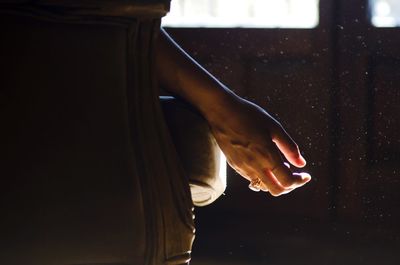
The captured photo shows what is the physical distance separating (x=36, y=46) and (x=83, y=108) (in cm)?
7

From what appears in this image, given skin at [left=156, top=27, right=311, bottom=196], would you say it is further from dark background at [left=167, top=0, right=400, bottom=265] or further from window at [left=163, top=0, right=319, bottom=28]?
window at [left=163, top=0, right=319, bottom=28]

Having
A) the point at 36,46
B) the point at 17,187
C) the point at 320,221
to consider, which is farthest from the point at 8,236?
the point at 320,221

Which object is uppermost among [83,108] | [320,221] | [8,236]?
[83,108]

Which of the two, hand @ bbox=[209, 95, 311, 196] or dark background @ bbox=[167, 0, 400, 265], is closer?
hand @ bbox=[209, 95, 311, 196]

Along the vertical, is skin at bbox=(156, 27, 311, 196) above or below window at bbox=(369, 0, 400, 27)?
below

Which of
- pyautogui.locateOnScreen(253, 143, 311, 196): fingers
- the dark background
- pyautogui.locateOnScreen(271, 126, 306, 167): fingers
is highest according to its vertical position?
pyautogui.locateOnScreen(271, 126, 306, 167): fingers

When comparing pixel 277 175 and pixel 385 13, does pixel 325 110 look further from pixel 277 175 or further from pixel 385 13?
pixel 277 175

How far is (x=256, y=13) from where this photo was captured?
2.44 m

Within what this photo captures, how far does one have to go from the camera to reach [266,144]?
2.20 ft

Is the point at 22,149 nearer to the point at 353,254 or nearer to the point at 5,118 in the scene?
the point at 5,118

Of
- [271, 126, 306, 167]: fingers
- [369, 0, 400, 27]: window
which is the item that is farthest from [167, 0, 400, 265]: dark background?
[271, 126, 306, 167]: fingers

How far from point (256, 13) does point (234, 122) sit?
1811 millimetres

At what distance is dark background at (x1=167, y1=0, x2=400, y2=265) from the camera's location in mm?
2322

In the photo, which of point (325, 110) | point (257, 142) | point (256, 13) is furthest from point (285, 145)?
point (256, 13)
